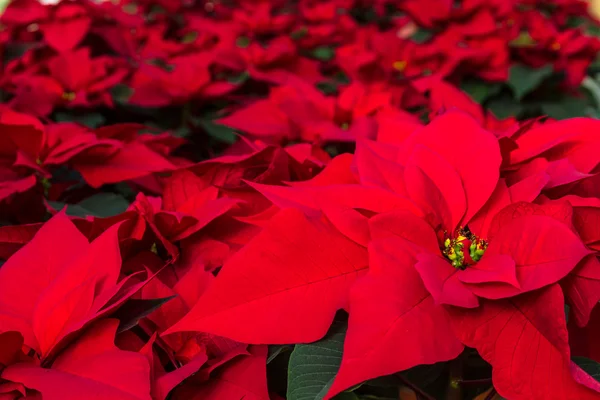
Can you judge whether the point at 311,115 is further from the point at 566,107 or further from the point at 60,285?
the point at 566,107

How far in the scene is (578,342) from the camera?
0.44 metres

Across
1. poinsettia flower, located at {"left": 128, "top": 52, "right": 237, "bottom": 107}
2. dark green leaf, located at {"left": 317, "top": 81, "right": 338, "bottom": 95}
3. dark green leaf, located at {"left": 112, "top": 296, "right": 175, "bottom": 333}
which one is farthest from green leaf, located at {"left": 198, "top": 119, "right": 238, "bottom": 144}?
dark green leaf, located at {"left": 112, "top": 296, "right": 175, "bottom": 333}

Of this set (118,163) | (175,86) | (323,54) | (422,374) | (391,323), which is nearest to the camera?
(391,323)

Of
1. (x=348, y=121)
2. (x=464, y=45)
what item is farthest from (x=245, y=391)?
(x=464, y=45)

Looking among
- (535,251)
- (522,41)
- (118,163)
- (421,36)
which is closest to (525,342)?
(535,251)

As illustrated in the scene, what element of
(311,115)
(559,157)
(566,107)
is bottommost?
(566,107)

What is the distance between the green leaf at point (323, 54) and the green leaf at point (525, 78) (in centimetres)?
41

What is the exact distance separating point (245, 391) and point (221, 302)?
6 centimetres

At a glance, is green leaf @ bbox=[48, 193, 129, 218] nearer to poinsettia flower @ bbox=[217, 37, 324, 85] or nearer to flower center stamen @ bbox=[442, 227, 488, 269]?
flower center stamen @ bbox=[442, 227, 488, 269]

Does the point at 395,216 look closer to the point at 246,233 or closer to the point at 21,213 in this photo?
the point at 246,233

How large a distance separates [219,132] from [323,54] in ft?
1.70

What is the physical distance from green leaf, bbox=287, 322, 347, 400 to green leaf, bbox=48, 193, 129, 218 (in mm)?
316

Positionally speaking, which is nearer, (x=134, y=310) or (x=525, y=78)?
(x=134, y=310)

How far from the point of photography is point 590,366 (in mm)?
408
